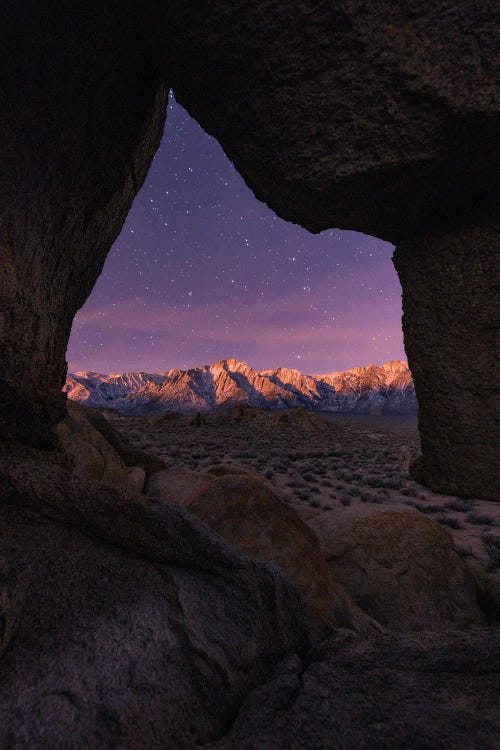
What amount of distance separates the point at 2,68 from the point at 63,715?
349cm

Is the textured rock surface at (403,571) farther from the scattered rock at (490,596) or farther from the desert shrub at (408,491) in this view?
the desert shrub at (408,491)

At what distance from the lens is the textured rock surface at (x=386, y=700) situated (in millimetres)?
1034

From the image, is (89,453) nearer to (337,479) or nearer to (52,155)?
(52,155)

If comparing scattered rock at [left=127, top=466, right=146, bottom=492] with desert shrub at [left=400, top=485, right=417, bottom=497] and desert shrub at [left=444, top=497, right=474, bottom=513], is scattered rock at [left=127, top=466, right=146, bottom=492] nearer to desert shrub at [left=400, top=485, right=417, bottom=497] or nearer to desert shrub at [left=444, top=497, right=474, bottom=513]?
desert shrub at [left=444, top=497, right=474, bottom=513]

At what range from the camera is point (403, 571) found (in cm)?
322

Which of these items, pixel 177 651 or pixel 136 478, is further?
pixel 136 478

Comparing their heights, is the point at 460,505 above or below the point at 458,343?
below

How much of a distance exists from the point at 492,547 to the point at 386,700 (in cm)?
565

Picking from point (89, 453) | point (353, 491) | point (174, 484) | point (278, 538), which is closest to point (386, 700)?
point (278, 538)

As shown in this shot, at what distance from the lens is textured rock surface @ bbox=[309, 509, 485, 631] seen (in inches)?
118

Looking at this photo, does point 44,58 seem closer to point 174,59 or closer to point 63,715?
point 174,59

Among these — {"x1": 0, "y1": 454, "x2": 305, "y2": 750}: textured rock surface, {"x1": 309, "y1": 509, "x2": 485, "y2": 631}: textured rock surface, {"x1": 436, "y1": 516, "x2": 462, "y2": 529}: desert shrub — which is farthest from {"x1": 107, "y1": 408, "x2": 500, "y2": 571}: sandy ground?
{"x1": 0, "y1": 454, "x2": 305, "y2": 750}: textured rock surface

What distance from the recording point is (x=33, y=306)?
2.37 metres

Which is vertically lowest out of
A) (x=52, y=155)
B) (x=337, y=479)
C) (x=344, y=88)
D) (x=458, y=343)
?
(x=337, y=479)
